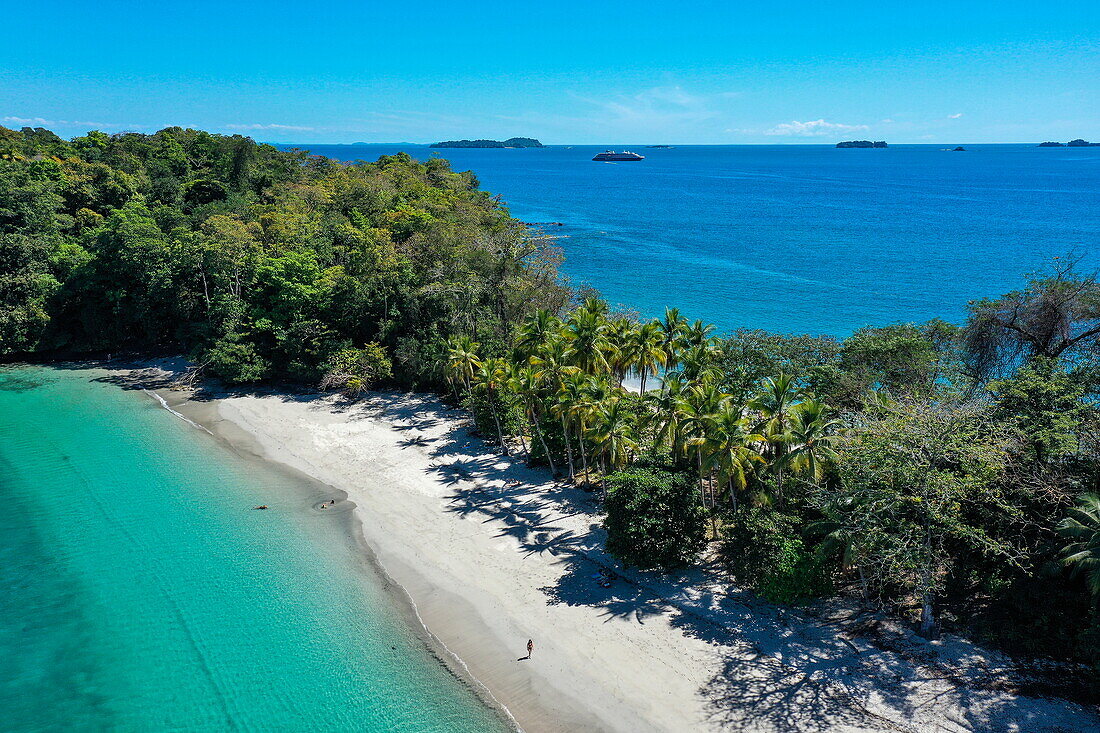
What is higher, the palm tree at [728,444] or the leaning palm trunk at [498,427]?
the palm tree at [728,444]

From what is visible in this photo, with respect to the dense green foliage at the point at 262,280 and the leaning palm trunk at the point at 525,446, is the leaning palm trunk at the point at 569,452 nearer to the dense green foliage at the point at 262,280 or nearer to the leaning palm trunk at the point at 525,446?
the leaning palm trunk at the point at 525,446

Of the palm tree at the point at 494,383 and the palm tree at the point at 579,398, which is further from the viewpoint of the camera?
the palm tree at the point at 494,383

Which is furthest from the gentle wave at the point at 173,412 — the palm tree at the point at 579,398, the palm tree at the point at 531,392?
the palm tree at the point at 579,398

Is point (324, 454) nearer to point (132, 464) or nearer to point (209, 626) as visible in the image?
point (132, 464)

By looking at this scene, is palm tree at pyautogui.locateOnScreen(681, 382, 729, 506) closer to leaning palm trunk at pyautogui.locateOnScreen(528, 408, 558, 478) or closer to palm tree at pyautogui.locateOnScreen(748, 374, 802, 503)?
palm tree at pyautogui.locateOnScreen(748, 374, 802, 503)

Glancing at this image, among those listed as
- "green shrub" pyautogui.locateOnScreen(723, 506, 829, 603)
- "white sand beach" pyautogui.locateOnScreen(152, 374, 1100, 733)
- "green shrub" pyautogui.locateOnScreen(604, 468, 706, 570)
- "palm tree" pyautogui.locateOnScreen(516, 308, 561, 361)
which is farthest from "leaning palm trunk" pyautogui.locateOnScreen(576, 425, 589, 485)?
"green shrub" pyautogui.locateOnScreen(723, 506, 829, 603)

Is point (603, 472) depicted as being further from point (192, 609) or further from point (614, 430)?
point (192, 609)

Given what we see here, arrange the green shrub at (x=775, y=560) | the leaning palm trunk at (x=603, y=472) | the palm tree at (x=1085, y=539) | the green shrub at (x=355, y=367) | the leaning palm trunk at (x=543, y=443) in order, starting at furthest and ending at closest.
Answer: the green shrub at (x=355, y=367)
the leaning palm trunk at (x=543, y=443)
the leaning palm trunk at (x=603, y=472)
the green shrub at (x=775, y=560)
the palm tree at (x=1085, y=539)
